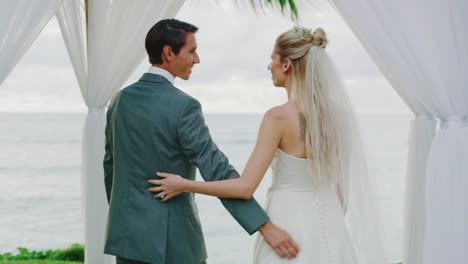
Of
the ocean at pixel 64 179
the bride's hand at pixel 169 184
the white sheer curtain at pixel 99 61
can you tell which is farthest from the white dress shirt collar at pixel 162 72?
the ocean at pixel 64 179

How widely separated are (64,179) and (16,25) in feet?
60.1

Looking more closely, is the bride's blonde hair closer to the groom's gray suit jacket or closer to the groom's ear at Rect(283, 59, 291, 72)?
the groom's ear at Rect(283, 59, 291, 72)

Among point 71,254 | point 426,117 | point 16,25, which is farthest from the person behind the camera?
point 71,254

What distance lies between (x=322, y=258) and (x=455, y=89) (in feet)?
2.71

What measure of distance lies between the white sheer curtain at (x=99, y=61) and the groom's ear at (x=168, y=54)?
1.27 metres

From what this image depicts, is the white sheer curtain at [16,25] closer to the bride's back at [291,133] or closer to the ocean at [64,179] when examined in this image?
the bride's back at [291,133]

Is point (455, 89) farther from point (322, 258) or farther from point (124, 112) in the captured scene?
point (124, 112)

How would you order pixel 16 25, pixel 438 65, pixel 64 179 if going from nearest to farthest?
pixel 16 25
pixel 438 65
pixel 64 179

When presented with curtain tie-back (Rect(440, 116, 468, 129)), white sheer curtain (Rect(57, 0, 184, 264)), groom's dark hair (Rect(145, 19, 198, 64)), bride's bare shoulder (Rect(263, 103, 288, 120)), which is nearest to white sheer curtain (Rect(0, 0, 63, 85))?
groom's dark hair (Rect(145, 19, 198, 64))

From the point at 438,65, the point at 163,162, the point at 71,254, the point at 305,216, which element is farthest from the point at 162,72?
the point at 71,254

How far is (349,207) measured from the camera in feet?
9.21

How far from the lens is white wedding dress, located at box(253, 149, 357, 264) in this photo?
8.43 feet

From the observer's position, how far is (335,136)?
2.62 m

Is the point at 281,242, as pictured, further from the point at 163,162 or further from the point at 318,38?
the point at 318,38
